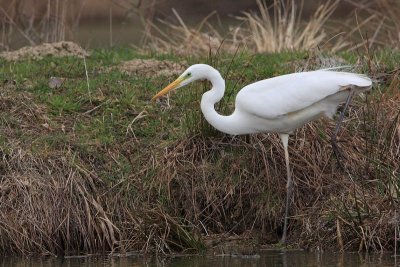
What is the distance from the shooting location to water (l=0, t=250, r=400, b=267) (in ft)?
24.0

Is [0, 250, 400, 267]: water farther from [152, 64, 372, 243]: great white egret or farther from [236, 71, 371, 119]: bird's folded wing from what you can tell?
[236, 71, 371, 119]: bird's folded wing

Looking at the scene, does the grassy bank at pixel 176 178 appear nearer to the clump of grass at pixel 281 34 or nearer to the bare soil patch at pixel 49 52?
the bare soil patch at pixel 49 52

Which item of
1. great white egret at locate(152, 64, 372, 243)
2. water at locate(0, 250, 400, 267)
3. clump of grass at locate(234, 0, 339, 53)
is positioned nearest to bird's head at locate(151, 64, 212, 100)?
great white egret at locate(152, 64, 372, 243)

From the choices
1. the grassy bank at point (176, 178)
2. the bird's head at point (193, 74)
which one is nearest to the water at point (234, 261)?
the grassy bank at point (176, 178)

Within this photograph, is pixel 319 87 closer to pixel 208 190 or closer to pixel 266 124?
pixel 266 124

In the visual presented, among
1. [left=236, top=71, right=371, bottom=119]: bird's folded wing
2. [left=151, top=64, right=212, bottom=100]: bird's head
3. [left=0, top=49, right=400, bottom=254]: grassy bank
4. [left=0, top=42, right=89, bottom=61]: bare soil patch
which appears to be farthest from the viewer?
[left=0, top=42, right=89, bottom=61]: bare soil patch

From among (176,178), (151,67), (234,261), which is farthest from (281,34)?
(234,261)

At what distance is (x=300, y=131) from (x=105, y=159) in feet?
5.55

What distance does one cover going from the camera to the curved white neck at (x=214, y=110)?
810 centimetres

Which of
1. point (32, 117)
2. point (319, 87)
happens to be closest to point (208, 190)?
point (319, 87)

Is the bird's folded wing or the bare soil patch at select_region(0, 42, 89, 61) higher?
the bare soil patch at select_region(0, 42, 89, 61)

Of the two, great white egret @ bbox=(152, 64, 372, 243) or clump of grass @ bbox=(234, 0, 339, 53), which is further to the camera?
clump of grass @ bbox=(234, 0, 339, 53)

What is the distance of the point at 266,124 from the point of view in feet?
26.8

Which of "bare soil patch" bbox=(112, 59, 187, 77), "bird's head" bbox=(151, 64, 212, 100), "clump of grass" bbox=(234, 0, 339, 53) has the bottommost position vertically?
"bird's head" bbox=(151, 64, 212, 100)
